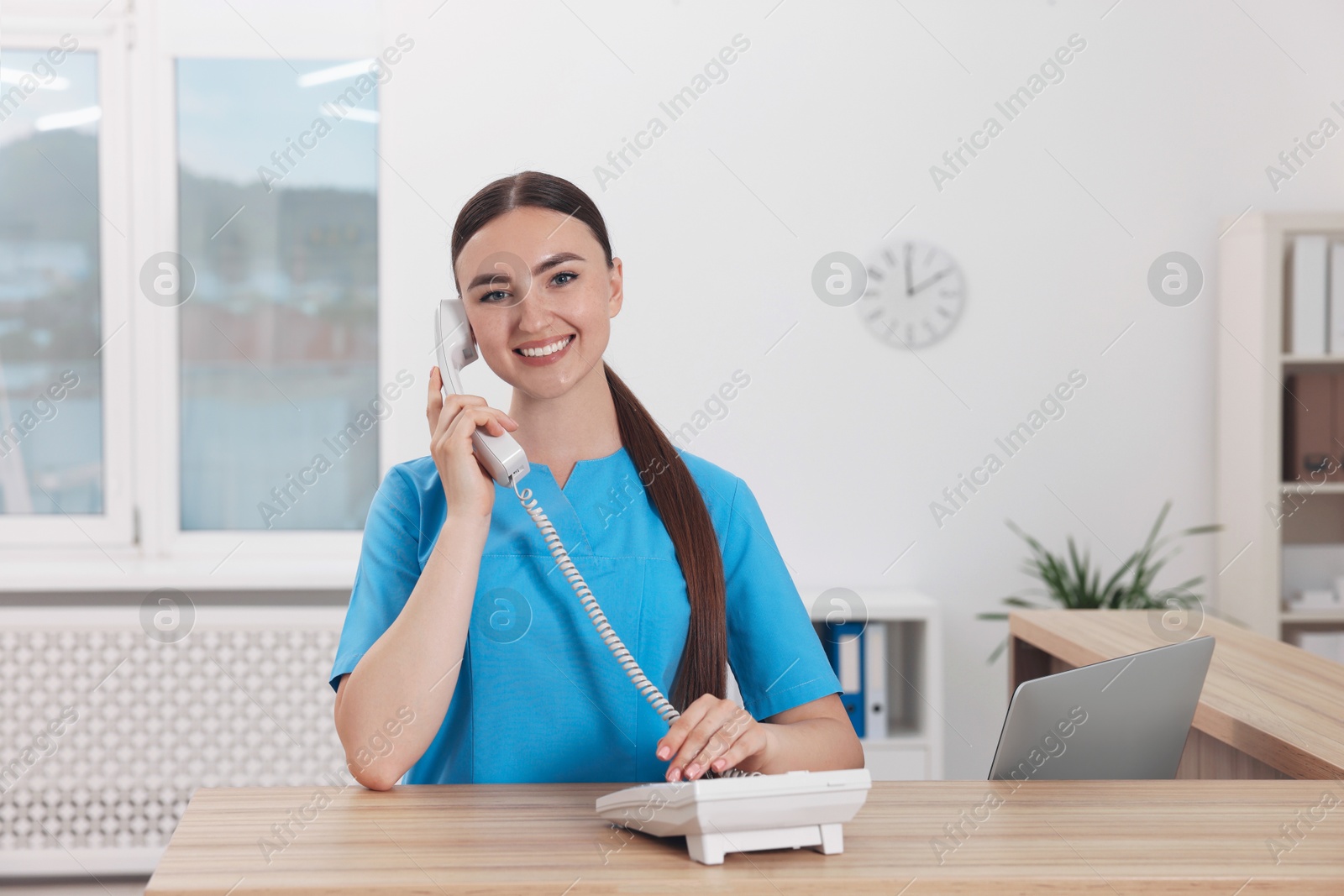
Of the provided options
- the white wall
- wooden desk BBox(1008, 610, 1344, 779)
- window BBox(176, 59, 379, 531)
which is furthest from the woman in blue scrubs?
window BBox(176, 59, 379, 531)

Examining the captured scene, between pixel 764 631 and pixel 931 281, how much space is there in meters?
2.30

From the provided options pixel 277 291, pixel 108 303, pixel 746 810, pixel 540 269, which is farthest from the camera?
pixel 277 291

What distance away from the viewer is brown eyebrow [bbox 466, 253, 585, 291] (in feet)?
3.97

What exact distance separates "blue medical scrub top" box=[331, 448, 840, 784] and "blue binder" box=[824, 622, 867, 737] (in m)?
1.80

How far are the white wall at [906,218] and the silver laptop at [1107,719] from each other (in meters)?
2.14

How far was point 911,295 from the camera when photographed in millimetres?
3320

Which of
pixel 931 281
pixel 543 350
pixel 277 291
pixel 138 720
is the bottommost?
pixel 138 720

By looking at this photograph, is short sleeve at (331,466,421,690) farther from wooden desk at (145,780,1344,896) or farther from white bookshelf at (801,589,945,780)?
white bookshelf at (801,589,945,780)

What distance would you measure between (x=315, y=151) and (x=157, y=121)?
18.7 inches

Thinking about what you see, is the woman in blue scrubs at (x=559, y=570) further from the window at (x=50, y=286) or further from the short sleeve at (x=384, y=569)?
the window at (x=50, y=286)

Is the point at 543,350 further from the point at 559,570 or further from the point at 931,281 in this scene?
the point at 931,281

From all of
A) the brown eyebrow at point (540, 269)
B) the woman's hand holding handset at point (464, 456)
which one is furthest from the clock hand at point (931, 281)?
the woman's hand holding handset at point (464, 456)

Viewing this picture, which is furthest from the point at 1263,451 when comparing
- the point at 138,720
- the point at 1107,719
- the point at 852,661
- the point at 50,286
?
the point at 50,286

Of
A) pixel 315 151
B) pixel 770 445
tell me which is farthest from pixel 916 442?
pixel 315 151
